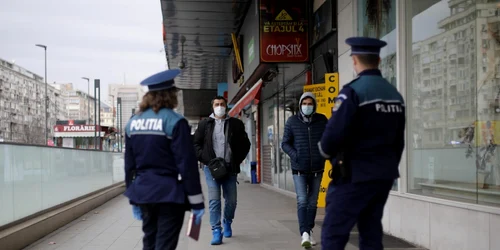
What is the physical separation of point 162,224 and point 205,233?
165 inches

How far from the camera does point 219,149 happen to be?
6.97 metres

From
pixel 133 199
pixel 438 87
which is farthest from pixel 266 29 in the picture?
pixel 133 199

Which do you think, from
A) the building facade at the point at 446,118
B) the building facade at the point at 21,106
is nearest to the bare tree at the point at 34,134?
the building facade at the point at 21,106

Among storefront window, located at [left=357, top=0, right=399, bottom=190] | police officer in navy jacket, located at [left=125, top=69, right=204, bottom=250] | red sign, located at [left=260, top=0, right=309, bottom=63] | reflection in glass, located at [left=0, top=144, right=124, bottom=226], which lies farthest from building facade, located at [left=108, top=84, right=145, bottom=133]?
police officer in navy jacket, located at [left=125, top=69, right=204, bottom=250]

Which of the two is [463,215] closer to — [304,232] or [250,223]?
[304,232]

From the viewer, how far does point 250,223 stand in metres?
9.02

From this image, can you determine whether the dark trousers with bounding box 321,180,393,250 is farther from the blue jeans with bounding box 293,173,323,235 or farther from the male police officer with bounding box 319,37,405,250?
the blue jeans with bounding box 293,173,323,235

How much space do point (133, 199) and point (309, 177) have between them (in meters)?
3.00

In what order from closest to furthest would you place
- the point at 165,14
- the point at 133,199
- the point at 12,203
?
1. the point at 133,199
2. the point at 12,203
3. the point at 165,14

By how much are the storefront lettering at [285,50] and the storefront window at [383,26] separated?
298 cm

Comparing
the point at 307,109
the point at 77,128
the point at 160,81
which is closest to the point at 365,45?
Result: the point at 160,81

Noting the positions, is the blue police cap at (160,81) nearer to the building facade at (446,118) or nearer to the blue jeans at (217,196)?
the blue jeans at (217,196)

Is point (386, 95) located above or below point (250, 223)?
above

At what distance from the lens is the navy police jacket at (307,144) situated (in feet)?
20.9
